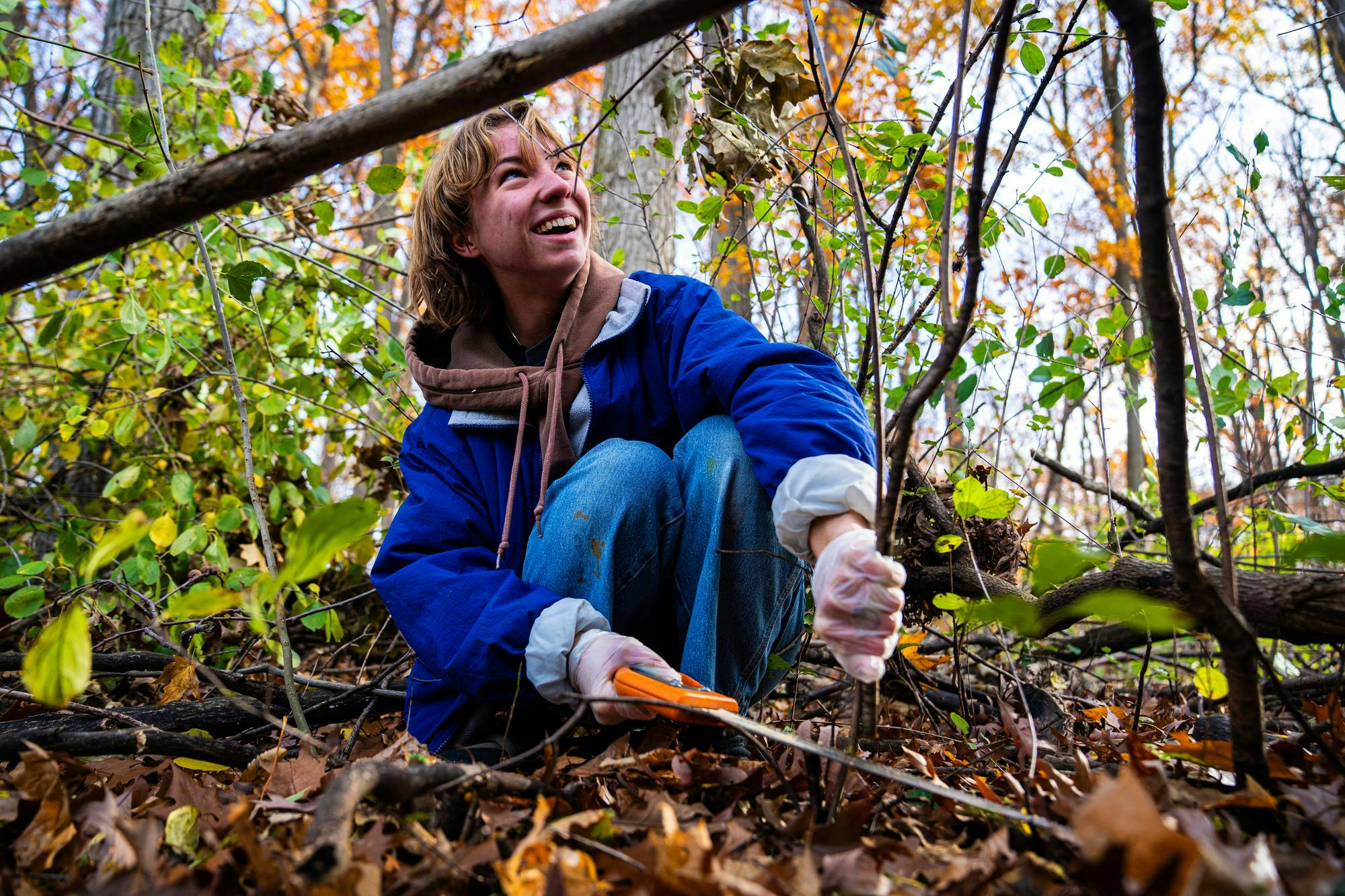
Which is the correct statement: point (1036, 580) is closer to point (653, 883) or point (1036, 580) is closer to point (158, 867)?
point (653, 883)

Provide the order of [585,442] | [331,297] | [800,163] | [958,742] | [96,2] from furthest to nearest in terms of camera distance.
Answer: [96,2] < [331,297] < [800,163] < [585,442] < [958,742]

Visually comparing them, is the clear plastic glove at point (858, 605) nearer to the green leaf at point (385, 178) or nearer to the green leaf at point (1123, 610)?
the green leaf at point (1123, 610)

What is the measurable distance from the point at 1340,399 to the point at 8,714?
12.9ft

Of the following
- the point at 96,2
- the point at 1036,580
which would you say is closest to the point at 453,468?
the point at 1036,580

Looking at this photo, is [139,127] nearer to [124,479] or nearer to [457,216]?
[457,216]

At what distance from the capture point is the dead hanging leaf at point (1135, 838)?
0.60 m

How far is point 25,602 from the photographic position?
1.90 meters

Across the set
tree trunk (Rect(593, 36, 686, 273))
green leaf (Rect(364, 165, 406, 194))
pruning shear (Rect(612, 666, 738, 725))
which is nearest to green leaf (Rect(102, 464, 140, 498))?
green leaf (Rect(364, 165, 406, 194))

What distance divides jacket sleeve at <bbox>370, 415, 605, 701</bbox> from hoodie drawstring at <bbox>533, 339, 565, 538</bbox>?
0.47ft

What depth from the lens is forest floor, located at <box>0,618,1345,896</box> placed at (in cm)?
73

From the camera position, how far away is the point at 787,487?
1.26 metres

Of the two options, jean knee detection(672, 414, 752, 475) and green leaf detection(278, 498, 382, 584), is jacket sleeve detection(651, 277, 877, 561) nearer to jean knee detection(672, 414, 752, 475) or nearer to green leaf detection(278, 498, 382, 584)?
jean knee detection(672, 414, 752, 475)

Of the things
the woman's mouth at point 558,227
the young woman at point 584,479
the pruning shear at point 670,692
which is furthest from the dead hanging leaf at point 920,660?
the woman's mouth at point 558,227

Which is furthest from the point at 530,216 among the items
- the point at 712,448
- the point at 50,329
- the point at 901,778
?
the point at 50,329
